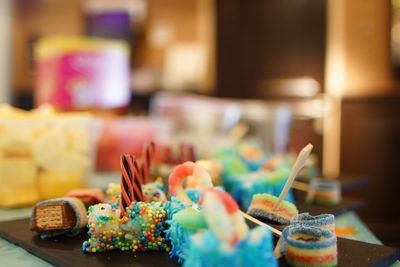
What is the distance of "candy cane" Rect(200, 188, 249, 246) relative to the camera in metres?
0.66

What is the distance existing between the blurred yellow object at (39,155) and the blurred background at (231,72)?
1.51 ft

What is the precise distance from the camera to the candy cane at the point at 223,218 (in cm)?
66

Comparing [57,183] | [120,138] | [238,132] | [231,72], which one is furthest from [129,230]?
[231,72]

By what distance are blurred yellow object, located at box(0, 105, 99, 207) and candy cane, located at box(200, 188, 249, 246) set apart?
2.88 ft

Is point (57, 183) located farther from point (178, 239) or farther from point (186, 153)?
point (178, 239)

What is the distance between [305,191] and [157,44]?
13.4 ft

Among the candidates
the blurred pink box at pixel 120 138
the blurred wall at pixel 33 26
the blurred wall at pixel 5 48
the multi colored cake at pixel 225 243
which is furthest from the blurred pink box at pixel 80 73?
the blurred wall at pixel 5 48

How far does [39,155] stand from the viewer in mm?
1441

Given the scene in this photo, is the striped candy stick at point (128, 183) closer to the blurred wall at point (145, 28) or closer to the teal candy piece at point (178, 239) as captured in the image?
the teal candy piece at point (178, 239)

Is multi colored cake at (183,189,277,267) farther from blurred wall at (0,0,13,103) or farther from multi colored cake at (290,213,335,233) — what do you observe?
blurred wall at (0,0,13,103)

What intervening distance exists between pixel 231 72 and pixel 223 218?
4.07m

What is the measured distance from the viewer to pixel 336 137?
3.84m

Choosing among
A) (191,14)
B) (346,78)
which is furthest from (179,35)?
(346,78)

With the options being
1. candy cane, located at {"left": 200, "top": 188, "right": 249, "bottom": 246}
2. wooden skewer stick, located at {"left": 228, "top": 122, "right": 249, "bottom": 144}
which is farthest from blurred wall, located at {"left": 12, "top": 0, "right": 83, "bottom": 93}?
candy cane, located at {"left": 200, "top": 188, "right": 249, "bottom": 246}
